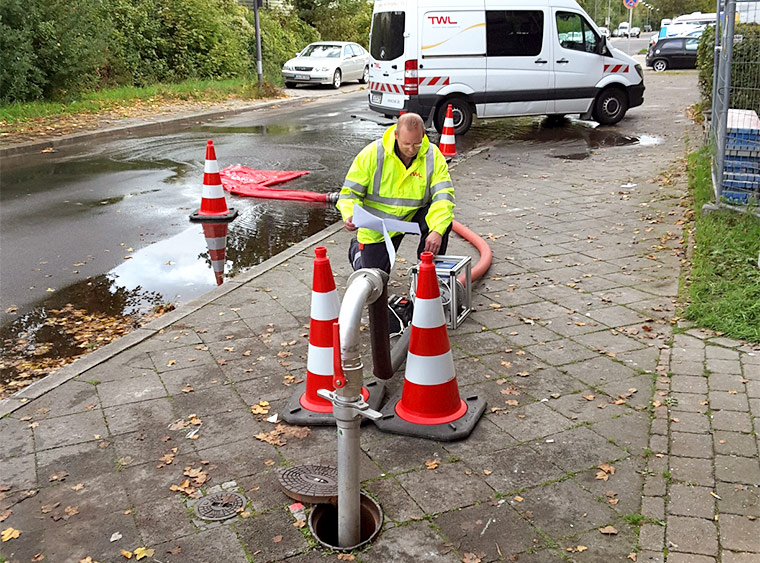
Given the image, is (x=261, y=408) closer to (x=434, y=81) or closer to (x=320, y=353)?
(x=320, y=353)

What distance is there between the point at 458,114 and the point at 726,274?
9.34 meters

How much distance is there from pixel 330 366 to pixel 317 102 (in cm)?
2008

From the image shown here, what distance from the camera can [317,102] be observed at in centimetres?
2352

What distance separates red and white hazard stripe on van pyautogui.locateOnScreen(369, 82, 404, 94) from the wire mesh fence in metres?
7.39

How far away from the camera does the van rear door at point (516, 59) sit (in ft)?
47.6

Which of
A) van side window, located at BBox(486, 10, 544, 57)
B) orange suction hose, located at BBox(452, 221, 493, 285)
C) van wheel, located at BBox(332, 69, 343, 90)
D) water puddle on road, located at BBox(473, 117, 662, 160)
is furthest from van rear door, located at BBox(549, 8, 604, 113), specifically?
van wheel, located at BBox(332, 69, 343, 90)

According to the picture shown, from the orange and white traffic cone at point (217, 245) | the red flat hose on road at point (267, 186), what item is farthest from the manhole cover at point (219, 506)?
the red flat hose on road at point (267, 186)

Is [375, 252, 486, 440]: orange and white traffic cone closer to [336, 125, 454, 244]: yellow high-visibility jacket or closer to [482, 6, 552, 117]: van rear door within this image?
[336, 125, 454, 244]: yellow high-visibility jacket

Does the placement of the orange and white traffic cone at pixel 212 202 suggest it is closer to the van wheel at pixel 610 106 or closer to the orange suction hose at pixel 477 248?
the orange suction hose at pixel 477 248

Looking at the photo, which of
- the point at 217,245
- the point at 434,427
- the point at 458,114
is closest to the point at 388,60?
the point at 458,114

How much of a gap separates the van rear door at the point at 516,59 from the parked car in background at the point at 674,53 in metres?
20.9

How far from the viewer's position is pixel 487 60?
14547 mm

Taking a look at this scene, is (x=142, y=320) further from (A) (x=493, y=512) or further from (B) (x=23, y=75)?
(B) (x=23, y=75)

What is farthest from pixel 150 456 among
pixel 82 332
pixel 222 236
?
pixel 222 236
